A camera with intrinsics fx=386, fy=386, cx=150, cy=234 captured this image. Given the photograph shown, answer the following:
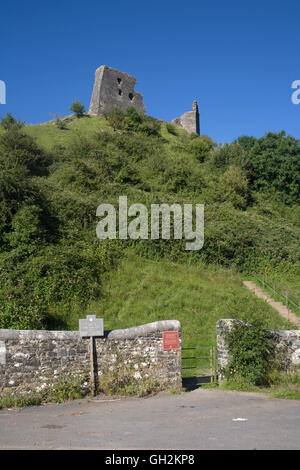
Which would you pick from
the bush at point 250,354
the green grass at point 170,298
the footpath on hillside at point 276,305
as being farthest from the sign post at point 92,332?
the footpath on hillside at point 276,305

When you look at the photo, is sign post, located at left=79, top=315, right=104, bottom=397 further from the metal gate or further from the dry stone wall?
the metal gate

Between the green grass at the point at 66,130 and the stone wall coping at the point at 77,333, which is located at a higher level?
the green grass at the point at 66,130

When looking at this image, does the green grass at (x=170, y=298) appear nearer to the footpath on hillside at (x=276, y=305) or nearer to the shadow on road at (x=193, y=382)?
the footpath on hillside at (x=276, y=305)

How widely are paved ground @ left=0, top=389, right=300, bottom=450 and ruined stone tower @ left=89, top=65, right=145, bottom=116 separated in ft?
145

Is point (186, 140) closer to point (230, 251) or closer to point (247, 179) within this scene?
point (247, 179)

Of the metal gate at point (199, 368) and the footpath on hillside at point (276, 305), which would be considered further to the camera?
the footpath on hillside at point (276, 305)

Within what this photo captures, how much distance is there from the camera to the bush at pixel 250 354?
31.3 ft

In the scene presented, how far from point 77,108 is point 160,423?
4483 cm

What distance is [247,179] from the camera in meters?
32.6

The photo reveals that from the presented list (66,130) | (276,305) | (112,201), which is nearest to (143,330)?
(276,305)

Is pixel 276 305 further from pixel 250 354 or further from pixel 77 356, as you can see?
pixel 77 356

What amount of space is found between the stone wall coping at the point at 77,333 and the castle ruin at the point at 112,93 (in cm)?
4210
